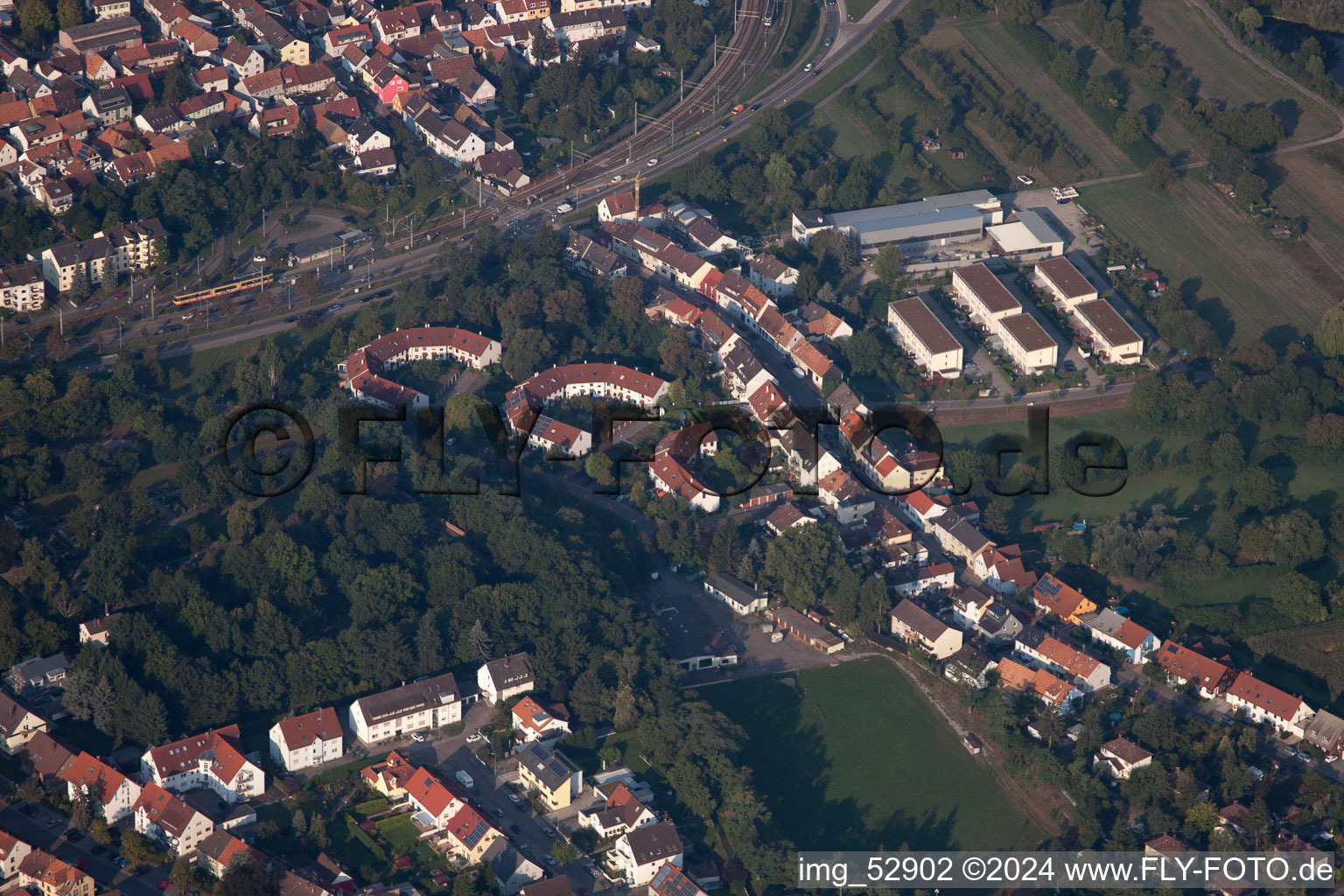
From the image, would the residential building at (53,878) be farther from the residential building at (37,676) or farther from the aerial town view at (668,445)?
the residential building at (37,676)

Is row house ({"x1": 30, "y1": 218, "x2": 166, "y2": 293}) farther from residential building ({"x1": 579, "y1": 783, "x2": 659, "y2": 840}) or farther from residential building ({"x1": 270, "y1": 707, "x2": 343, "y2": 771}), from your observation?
residential building ({"x1": 579, "y1": 783, "x2": 659, "y2": 840})

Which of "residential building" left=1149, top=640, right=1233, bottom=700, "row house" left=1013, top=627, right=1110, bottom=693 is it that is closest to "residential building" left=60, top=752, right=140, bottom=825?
"row house" left=1013, top=627, right=1110, bottom=693

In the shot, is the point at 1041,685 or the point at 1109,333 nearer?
the point at 1041,685

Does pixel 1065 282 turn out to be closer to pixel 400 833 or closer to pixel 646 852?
pixel 646 852

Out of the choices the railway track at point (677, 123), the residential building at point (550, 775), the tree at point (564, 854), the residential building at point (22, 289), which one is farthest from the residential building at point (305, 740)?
the railway track at point (677, 123)

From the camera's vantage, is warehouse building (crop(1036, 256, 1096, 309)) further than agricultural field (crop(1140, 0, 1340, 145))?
No

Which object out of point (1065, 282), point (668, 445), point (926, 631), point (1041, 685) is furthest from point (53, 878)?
point (1065, 282)
